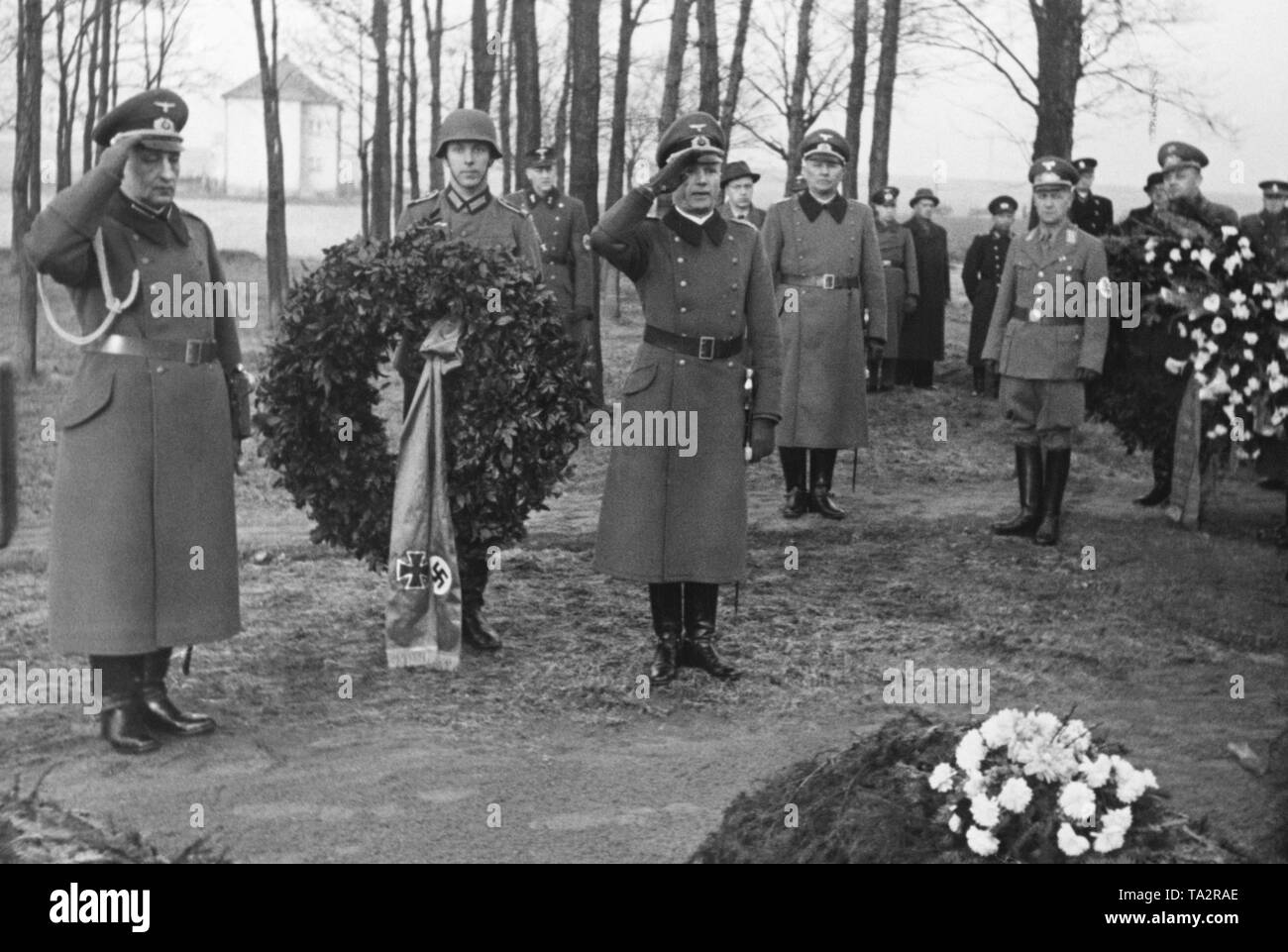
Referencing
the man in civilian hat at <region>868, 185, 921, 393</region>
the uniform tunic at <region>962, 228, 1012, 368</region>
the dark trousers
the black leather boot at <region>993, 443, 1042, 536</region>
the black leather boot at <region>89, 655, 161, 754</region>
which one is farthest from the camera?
the uniform tunic at <region>962, 228, 1012, 368</region>

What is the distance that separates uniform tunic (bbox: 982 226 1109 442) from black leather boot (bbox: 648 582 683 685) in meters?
3.26

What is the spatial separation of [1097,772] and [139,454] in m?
3.37

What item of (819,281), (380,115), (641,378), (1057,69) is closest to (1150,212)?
(819,281)

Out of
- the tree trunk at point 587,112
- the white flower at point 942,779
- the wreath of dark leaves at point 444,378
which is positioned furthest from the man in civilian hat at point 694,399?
the tree trunk at point 587,112

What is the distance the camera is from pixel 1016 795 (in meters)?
4.29

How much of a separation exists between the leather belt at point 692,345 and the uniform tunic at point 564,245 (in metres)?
5.22

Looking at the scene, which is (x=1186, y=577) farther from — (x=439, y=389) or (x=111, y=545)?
(x=111, y=545)

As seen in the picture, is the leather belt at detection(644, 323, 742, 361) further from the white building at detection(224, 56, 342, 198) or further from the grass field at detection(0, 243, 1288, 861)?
the white building at detection(224, 56, 342, 198)

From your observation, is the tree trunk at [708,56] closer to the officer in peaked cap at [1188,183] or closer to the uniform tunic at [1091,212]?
the uniform tunic at [1091,212]

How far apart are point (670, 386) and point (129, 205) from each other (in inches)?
86.7

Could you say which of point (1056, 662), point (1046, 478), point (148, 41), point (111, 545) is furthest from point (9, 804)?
point (1046, 478)

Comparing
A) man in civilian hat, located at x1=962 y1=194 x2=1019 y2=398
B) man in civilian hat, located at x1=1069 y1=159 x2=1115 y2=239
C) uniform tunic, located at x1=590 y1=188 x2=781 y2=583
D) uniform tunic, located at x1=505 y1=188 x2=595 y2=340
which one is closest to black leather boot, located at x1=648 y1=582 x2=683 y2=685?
uniform tunic, located at x1=590 y1=188 x2=781 y2=583

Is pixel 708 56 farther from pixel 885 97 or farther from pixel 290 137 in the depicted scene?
pixel 290 137

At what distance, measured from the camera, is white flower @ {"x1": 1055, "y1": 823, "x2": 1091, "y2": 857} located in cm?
421
